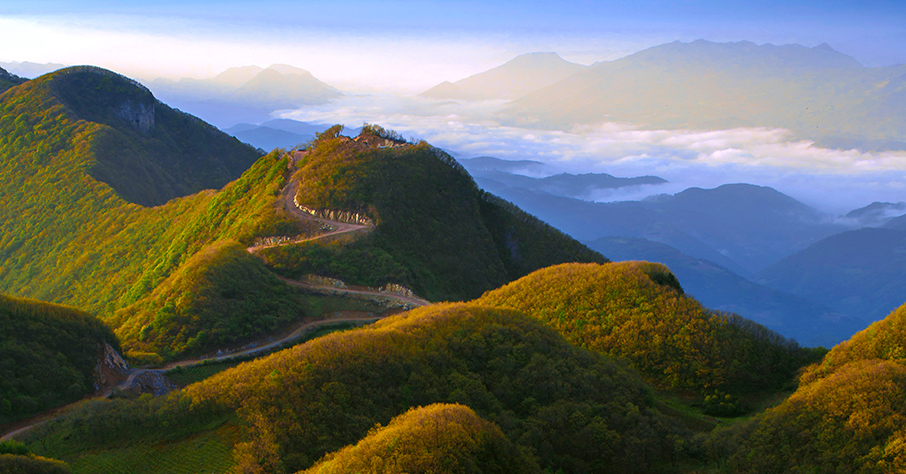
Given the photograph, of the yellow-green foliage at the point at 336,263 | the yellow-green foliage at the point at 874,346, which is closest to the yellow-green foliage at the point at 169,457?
the yellow-green foliage at the point at 874,346

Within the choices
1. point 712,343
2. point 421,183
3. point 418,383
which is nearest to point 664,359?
→ point 712,343

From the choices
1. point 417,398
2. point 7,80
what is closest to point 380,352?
point 417,398

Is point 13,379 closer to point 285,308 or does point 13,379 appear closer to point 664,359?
point 285,308

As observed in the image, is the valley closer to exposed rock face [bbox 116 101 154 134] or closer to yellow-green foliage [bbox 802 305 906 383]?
yellow-green foliage [bbox 802 305 906 383]

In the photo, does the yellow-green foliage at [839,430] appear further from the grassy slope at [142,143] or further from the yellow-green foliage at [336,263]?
the grassy slope at [142,143]

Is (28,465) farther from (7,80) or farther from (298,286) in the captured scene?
(7,80)

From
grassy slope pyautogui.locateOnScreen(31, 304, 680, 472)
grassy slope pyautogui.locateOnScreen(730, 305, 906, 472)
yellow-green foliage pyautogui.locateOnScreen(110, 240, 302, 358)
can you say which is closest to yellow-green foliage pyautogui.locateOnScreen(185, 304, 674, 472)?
grassy slope pyautogui.locateOnScreen(31, 304, 680, 472)
